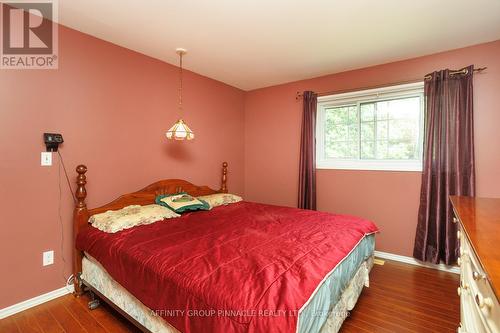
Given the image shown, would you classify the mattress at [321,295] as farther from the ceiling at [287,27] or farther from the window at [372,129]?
the ceiling at [287,27]

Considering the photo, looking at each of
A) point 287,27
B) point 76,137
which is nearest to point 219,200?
point 76,137

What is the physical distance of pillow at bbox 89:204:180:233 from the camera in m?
2.15

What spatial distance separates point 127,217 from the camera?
2.27m

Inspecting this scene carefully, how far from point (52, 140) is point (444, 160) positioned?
3.92 metres

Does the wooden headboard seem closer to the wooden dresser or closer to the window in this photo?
Answer: the window

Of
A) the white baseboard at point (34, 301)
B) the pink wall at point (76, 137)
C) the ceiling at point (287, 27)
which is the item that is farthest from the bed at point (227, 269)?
the ceiling at point (287, 27)

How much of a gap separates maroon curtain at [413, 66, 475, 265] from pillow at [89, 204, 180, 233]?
2840 mm

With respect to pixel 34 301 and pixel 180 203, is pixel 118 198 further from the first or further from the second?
pixel 34 301

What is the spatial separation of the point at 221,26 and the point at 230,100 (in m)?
1.88

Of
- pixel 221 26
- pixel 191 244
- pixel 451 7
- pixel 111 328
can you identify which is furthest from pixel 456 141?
pixel 111 328

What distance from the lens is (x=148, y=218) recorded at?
7.81 ft

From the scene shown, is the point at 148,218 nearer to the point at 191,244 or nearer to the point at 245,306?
the point at 191,244

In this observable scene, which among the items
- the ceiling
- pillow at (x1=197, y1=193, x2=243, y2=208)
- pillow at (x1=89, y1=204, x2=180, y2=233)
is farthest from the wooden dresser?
pillow at (x1=197, y1=193, x2=243, y2=208)

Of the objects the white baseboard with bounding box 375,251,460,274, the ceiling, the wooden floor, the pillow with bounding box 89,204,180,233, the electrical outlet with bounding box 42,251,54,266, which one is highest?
the ceiling
